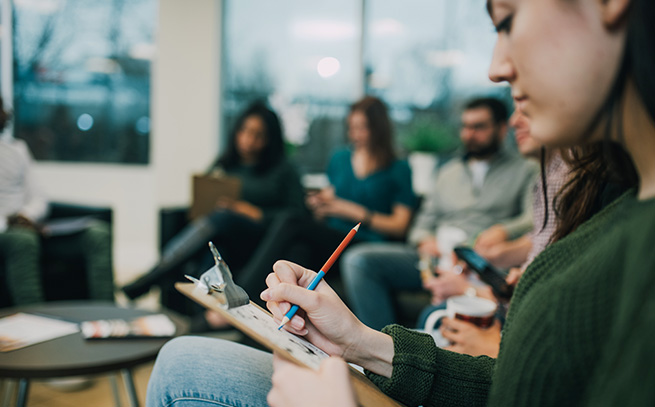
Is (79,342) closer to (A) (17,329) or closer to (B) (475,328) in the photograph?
(A) (17,329)

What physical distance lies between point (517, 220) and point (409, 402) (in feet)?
5.20

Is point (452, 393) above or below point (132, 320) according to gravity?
above

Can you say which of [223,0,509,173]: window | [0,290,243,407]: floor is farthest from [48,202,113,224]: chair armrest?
[223,0,509,173]: window

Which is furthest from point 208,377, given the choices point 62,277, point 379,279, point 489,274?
point 62,277

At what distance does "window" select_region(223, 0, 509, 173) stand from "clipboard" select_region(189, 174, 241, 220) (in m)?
1.77

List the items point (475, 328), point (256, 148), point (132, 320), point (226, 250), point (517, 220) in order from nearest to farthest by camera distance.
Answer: point (475, 328)
point (132, 320)
point (517, 220)
point (226, 250)
point (256, 148)

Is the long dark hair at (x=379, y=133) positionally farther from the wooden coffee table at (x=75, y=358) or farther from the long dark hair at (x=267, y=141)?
the wooden coffee table at (x=75, y=358)

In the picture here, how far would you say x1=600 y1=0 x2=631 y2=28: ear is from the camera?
46cm

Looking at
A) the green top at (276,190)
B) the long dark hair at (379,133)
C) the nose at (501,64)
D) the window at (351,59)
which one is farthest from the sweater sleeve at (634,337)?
the window at (351,59)

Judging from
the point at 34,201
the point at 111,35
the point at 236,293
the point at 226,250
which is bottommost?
the point at 226,250

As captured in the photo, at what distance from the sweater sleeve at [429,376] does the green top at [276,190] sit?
2.16 meters

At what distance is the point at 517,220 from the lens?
7.13 feet

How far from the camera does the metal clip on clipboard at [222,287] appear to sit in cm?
67

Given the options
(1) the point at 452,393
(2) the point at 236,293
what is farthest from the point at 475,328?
(2) the point at 236,293
